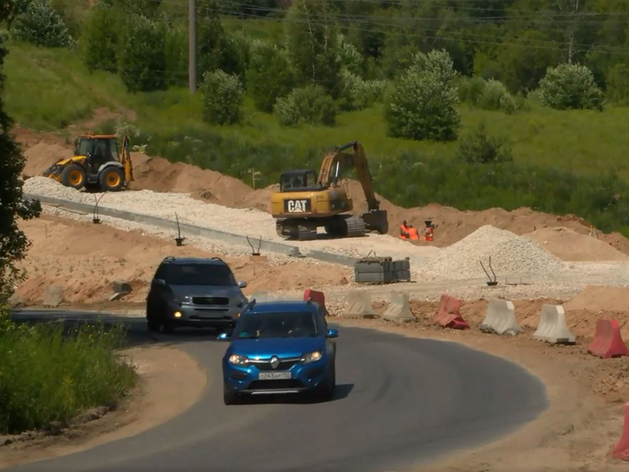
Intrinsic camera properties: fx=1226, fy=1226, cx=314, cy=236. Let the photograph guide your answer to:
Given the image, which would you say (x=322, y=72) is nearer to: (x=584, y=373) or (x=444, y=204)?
(x=444, y=204)

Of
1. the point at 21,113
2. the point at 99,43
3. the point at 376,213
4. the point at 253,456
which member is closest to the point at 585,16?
the point at 99,43

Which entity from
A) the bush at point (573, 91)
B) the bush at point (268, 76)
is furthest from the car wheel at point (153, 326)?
the bush at point (573, 91)

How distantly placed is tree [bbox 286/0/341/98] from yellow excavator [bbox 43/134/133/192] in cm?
3741

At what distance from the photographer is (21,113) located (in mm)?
81375

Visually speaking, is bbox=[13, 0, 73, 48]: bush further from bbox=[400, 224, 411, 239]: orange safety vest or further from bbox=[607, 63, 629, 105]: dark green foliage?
bbox=[400, 224, 411, 239]: orange safety vest

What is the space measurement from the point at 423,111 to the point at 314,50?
627 inches

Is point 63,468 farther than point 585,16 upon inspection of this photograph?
No

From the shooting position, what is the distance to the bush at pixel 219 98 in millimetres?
Result: 84375

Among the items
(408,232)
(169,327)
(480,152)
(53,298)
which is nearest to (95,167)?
(408,232)

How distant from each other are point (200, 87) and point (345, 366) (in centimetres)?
6743

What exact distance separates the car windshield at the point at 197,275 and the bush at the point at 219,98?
56.3 metres

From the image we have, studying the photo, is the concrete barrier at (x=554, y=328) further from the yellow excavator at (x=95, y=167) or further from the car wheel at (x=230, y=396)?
the yellow excavator at (x=95, y=167)

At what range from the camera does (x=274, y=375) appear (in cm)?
1733

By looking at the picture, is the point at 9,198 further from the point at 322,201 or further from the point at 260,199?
the point at 260,199
